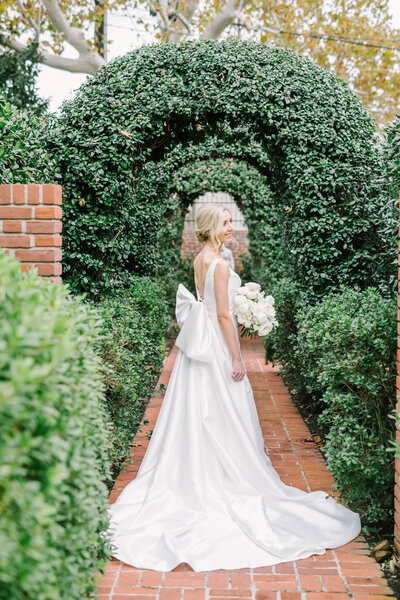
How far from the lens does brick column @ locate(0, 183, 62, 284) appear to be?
3.59 m

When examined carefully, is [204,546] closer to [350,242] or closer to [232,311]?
[232,311]

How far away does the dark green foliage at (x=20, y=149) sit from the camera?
13.6ft

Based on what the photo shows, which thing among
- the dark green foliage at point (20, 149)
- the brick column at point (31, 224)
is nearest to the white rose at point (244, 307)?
the brick column at point (31, 224)

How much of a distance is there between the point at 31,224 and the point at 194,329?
1.40 meters

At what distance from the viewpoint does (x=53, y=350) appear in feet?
5.36

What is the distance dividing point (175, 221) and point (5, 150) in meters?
9.06

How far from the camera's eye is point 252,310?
4.30m

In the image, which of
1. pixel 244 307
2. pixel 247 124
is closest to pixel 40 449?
pixel 244 307

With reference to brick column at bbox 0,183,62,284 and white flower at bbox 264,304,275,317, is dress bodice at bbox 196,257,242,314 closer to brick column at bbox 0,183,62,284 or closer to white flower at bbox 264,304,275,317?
white flower at bbox 264,304,275,317

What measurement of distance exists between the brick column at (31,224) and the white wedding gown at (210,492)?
3.97ft

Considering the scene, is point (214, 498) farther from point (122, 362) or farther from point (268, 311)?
point (268, 311)

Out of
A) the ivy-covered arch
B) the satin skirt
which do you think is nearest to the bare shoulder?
the satin skirt

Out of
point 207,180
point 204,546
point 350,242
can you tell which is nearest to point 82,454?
point 204,546

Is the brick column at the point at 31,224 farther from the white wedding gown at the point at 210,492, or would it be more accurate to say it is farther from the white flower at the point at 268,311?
the white flower at the point at 268,311
